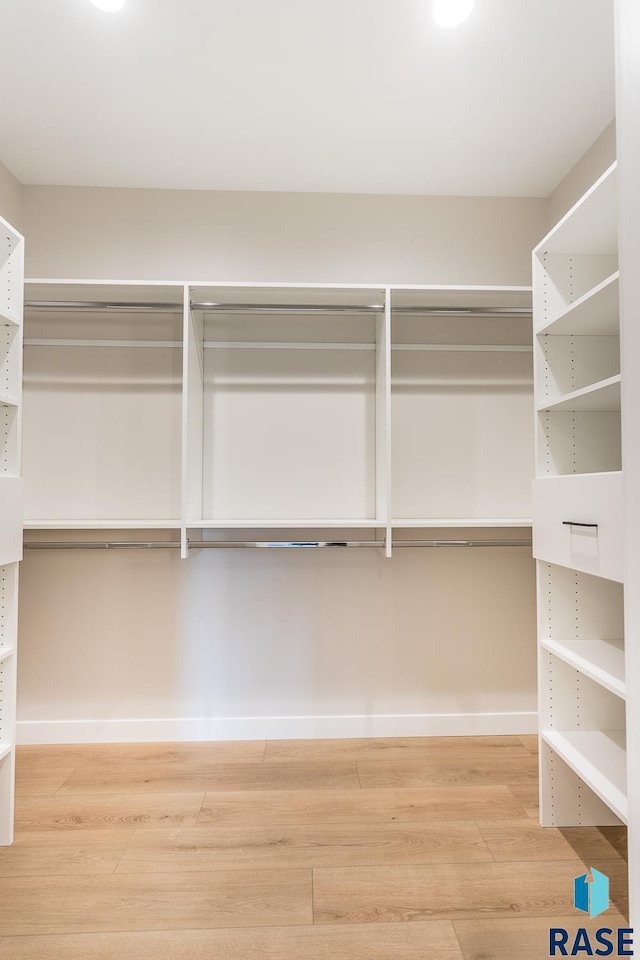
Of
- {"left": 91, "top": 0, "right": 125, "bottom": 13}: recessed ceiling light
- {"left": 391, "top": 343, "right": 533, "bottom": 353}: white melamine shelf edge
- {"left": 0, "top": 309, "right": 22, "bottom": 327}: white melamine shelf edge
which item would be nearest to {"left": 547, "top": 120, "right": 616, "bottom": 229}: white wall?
{"left": 391, "top": 343, "right": 533, "bottom": 353}: white melamine shelf edge

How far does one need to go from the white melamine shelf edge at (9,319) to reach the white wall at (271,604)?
0.86m

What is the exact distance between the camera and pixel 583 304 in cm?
156

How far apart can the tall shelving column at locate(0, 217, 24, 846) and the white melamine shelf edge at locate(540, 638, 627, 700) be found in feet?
5.62

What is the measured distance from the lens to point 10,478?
172 cm

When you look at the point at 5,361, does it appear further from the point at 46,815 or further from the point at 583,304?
the point at 583,304

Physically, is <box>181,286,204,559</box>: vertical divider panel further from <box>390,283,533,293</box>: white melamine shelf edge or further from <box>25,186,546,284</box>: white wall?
<box>390,283,533,293</box>: white melamine shelf edge

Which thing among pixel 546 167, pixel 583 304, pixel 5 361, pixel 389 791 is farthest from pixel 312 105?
pixel 389 791

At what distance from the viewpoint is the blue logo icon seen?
146 centimetres

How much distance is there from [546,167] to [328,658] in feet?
7.89

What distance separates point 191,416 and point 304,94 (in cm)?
127

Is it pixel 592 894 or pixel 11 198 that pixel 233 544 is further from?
pixel 11 198

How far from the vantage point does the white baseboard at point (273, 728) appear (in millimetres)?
2504

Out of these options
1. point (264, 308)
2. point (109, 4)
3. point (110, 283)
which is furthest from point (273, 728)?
point (109, 4)

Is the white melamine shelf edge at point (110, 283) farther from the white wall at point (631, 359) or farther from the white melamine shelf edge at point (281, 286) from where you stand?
the white wall at point (631, 359)
